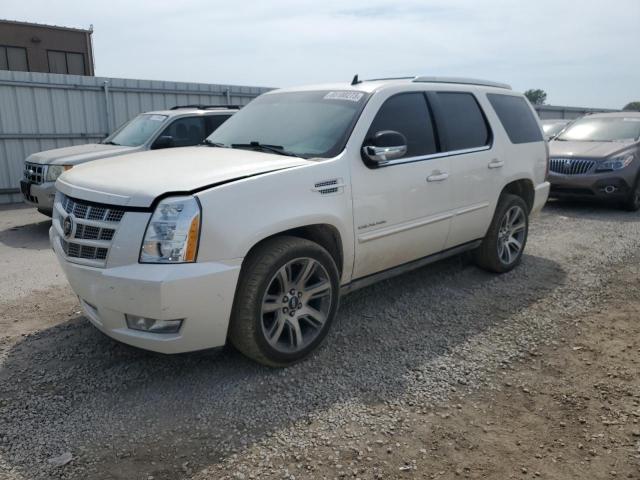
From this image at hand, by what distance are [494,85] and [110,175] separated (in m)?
4.13

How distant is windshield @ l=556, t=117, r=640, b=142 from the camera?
10203 mm

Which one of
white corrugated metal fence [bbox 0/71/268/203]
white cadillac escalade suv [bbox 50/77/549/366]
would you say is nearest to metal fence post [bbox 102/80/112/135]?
white corrugated metal fence [bbox 0/71/268/203]

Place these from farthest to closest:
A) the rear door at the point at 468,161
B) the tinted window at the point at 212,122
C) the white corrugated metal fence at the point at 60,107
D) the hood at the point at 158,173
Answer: the white corrugated metal fence at the point at 60,107, the tinted window at the point at 212,122, the rear door at the point at 468,161, the hood at the point at 158,173

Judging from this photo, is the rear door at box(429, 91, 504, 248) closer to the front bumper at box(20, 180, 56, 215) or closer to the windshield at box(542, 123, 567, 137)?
the front bumper at box(20, 180, 56, 215)

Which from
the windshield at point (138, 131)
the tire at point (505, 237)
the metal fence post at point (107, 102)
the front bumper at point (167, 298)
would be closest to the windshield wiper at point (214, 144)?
the front bumper at point (167, 298)

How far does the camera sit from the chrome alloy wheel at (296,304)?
345 cm

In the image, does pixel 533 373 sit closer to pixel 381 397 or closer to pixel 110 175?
pixel 381 397

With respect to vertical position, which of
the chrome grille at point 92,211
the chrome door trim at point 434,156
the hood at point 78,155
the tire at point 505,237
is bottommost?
the tire at point 505,237

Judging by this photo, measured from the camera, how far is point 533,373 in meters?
3.55

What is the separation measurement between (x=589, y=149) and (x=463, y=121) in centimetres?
602

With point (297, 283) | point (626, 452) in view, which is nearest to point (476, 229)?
point (297, 283)

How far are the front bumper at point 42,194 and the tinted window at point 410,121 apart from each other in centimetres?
544

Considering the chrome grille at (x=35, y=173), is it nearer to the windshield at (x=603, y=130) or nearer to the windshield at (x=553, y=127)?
the windshield at (x=603, y=130)

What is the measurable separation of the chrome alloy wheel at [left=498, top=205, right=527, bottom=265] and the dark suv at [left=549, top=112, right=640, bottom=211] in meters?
4.37
